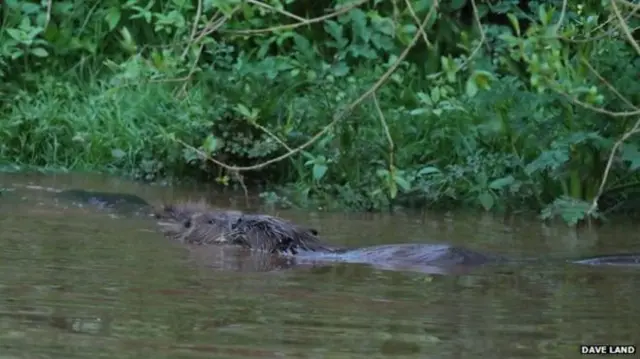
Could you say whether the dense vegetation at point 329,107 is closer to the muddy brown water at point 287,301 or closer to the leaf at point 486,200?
the leaf at point 486,200

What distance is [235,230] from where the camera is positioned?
6.55 meters

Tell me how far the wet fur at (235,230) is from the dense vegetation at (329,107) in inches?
12.5

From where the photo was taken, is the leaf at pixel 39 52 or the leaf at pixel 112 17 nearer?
the leaf at pixel 39 52

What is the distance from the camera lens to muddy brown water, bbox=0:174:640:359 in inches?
157

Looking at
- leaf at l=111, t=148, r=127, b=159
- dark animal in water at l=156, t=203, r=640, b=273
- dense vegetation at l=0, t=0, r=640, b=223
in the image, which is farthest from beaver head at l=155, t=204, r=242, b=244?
leaf at l=111, t=148, r=127, b=159

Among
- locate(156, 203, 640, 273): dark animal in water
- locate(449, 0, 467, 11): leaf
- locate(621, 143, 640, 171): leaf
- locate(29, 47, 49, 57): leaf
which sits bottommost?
locate(156, 203, 640, 273): dark animal in water

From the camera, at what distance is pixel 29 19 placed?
410 inches

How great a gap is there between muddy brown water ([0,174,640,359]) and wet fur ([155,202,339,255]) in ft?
0.49

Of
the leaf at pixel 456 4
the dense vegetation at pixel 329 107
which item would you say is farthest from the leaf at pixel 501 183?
the leaf at pixel 456 4

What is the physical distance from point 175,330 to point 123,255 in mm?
1655

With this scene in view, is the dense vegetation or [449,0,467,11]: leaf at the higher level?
[449,0,467,11]: leaf

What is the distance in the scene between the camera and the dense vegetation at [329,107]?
7633 mm

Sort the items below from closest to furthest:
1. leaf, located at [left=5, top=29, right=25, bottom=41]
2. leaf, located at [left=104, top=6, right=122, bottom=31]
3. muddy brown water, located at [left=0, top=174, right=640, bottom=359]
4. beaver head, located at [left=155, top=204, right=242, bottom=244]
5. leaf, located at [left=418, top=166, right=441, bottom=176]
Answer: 1. muddy brown water, located at [left=0, top=174, right=640, bottom=359]
2. beaver head, located at [left=155, top=204, right=242, bottom=244]
3. leaf, located at [left=418, top=166, right=441, bottom=176]
4. leaf, located at [left=5, top=29, right=25, bottom=41]
5. leaf, located at [left=104, top=6, right=122, bottom=31]

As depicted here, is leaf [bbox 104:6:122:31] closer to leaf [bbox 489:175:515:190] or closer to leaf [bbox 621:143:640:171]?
leaf [bbox 489:175:515:190]
